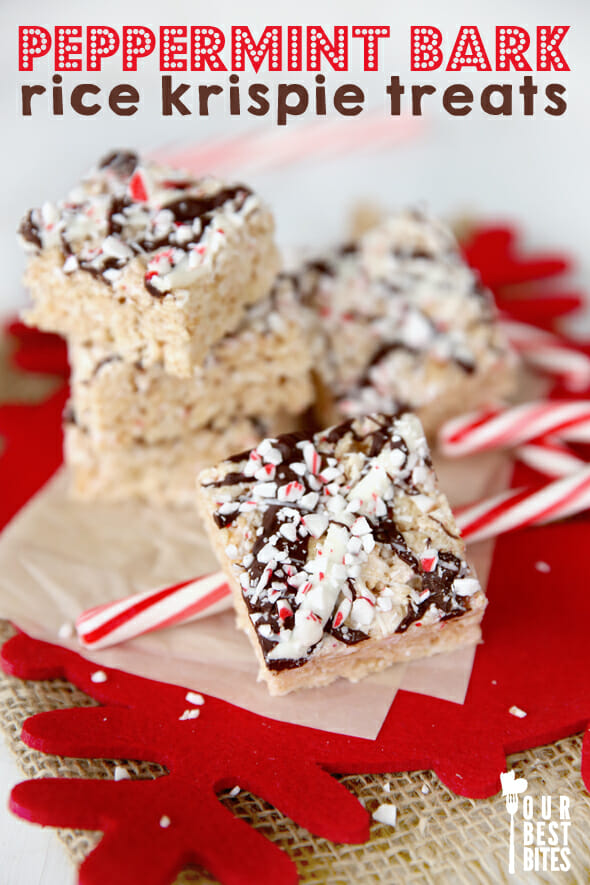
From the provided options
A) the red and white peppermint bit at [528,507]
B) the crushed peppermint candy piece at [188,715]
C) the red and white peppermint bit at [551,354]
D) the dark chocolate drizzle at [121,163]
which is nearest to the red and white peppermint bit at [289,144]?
the red and white peppermint bit at [551,354]

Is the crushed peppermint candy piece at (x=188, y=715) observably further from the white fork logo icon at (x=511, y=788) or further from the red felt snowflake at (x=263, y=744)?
the white fork logo icon at (x=511, y=788)

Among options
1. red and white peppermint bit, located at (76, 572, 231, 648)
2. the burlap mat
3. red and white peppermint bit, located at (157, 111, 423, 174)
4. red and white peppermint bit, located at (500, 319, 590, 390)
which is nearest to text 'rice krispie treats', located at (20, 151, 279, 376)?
red and white peppermint bit, located at (76, 572, 231, 648)

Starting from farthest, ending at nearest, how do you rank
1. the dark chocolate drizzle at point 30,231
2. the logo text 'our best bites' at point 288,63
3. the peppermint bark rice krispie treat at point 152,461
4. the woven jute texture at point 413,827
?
the logo text 'our best bites' at point 288,63, the peppermint bark rice krispie treat at point 152,461, the dark chocolate drizzle at point 30,231, the woven jute texture at point 413,827

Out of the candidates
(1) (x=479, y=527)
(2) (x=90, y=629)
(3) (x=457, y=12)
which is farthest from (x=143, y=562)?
(3) (x=457, y=12)

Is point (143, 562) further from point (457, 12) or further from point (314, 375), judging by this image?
point (457, 12)

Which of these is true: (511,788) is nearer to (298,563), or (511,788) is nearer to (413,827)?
(413,827)
